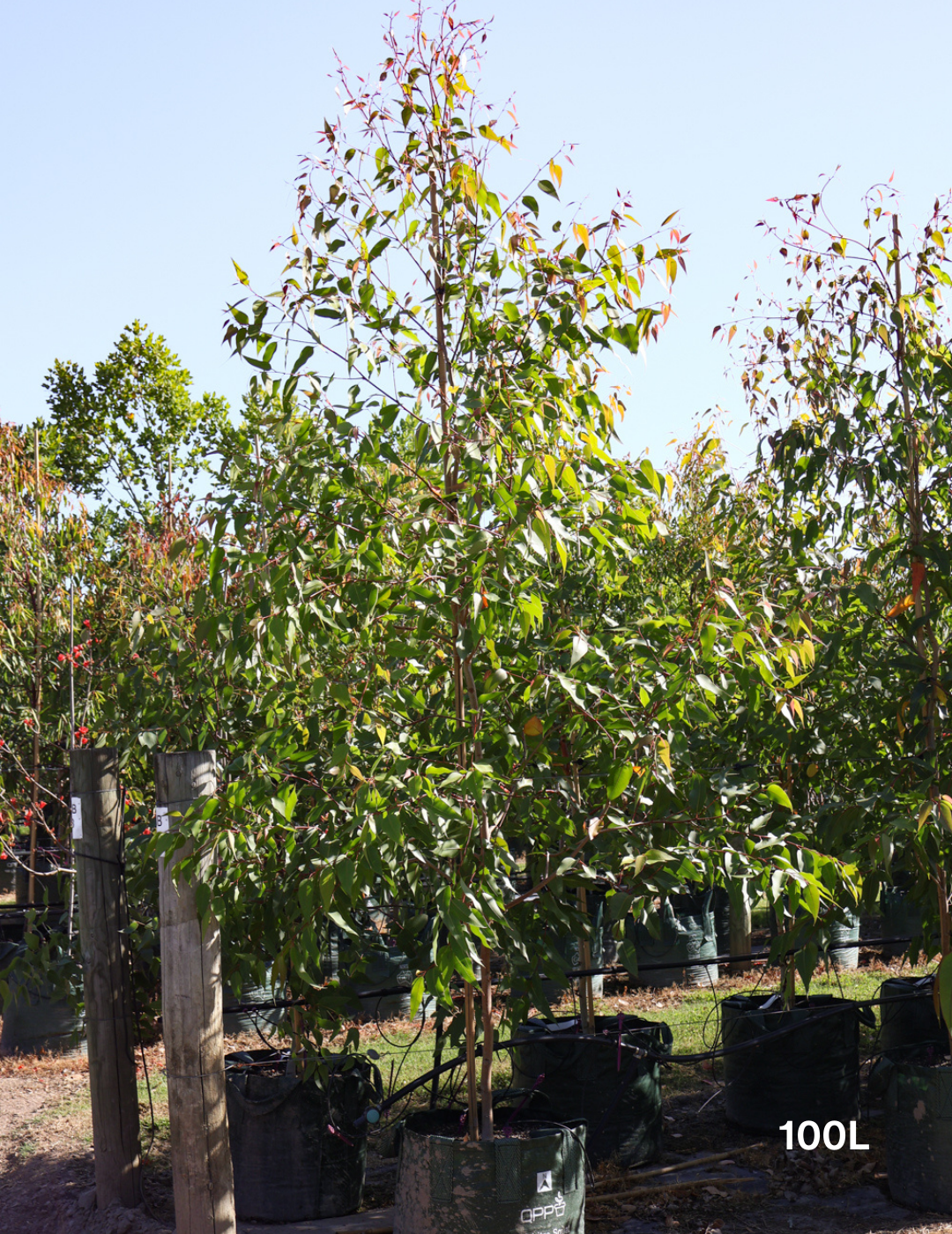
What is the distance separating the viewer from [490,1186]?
3.16 metres

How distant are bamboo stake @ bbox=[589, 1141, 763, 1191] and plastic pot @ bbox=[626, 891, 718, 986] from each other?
3.72 meters

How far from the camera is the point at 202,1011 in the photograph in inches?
140

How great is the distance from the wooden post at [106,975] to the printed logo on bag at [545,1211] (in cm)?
172

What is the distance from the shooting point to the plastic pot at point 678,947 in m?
8.62

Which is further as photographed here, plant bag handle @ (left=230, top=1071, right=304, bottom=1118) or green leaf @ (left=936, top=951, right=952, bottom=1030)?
plant bag handle @ (left=230, top=1071, right=304, bottom=1118)

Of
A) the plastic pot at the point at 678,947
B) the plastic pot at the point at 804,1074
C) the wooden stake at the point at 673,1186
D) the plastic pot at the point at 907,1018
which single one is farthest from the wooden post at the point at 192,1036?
the plastic pot at the point at 678,947

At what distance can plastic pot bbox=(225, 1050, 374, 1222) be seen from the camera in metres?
4.09

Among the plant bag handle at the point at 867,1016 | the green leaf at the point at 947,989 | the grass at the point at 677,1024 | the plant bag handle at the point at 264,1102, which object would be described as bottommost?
the grass at the point at 677,1024

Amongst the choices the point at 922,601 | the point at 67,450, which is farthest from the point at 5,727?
the point at 67,450

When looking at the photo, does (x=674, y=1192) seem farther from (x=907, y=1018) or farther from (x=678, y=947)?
(x=678, y=947)

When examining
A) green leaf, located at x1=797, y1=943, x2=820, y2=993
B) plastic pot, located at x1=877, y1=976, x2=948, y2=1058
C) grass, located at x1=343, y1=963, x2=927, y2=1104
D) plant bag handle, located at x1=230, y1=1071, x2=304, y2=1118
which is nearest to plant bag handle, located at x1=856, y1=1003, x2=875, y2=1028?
plastic pot, located at x1=877, y1=976, x2=948, y2=1058

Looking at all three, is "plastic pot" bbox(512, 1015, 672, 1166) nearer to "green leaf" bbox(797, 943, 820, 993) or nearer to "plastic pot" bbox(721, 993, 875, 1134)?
"plastic pot" bbox(721, 993, 875, 1134)

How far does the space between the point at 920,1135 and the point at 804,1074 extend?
3.04ft

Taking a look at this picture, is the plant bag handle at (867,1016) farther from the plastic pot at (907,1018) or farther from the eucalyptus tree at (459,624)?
the eucalyptus tree at (459,624)
